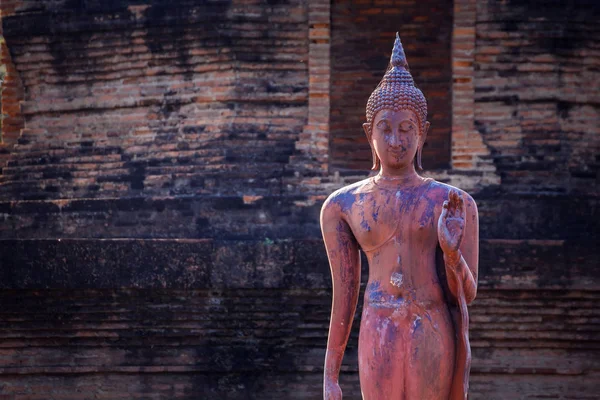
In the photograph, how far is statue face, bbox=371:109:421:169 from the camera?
4410mm

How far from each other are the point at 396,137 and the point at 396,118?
0.30 ft

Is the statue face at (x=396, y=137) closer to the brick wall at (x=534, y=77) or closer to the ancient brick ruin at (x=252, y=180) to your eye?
the ancient brick ruin at (x=252, y=180)

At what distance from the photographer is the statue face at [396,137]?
441 cm

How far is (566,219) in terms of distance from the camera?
7707 millimetres

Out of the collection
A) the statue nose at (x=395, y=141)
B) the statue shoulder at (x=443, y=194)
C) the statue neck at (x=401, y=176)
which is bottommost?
the statue shoulder at (x=443, y=194)

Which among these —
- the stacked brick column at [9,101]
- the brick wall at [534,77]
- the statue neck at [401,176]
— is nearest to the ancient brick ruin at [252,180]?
the brick wall at [534,77]

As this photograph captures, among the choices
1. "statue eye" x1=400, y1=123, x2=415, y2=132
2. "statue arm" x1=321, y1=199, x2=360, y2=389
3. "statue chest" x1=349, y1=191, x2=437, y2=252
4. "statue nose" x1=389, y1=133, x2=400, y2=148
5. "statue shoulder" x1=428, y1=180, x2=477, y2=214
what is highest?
"statue eye" x1=400, y1=123, x2=415, y2=132

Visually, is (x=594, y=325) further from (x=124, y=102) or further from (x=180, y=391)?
(x=124, y=102)

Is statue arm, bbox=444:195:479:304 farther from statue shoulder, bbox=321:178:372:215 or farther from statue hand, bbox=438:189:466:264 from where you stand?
statue shoulder, bbox=321:178:372:215

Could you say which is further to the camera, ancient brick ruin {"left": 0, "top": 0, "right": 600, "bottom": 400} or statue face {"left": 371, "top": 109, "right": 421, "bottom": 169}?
ancient brick ruin {"left": 0, "top": 0, "right": 600, "bottom": 400}

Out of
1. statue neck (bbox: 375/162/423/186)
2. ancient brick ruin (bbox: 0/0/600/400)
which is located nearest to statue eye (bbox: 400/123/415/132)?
statue neck (bbox: 375/162/423/186)

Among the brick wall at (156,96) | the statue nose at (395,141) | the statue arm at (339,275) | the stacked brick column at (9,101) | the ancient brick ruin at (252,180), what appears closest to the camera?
the statue nose at (395,141)

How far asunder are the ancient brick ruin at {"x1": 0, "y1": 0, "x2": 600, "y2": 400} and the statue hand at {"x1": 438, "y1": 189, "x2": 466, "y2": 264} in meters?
3.30

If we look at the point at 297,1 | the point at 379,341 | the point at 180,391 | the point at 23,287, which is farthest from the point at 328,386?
the point at 297,1
